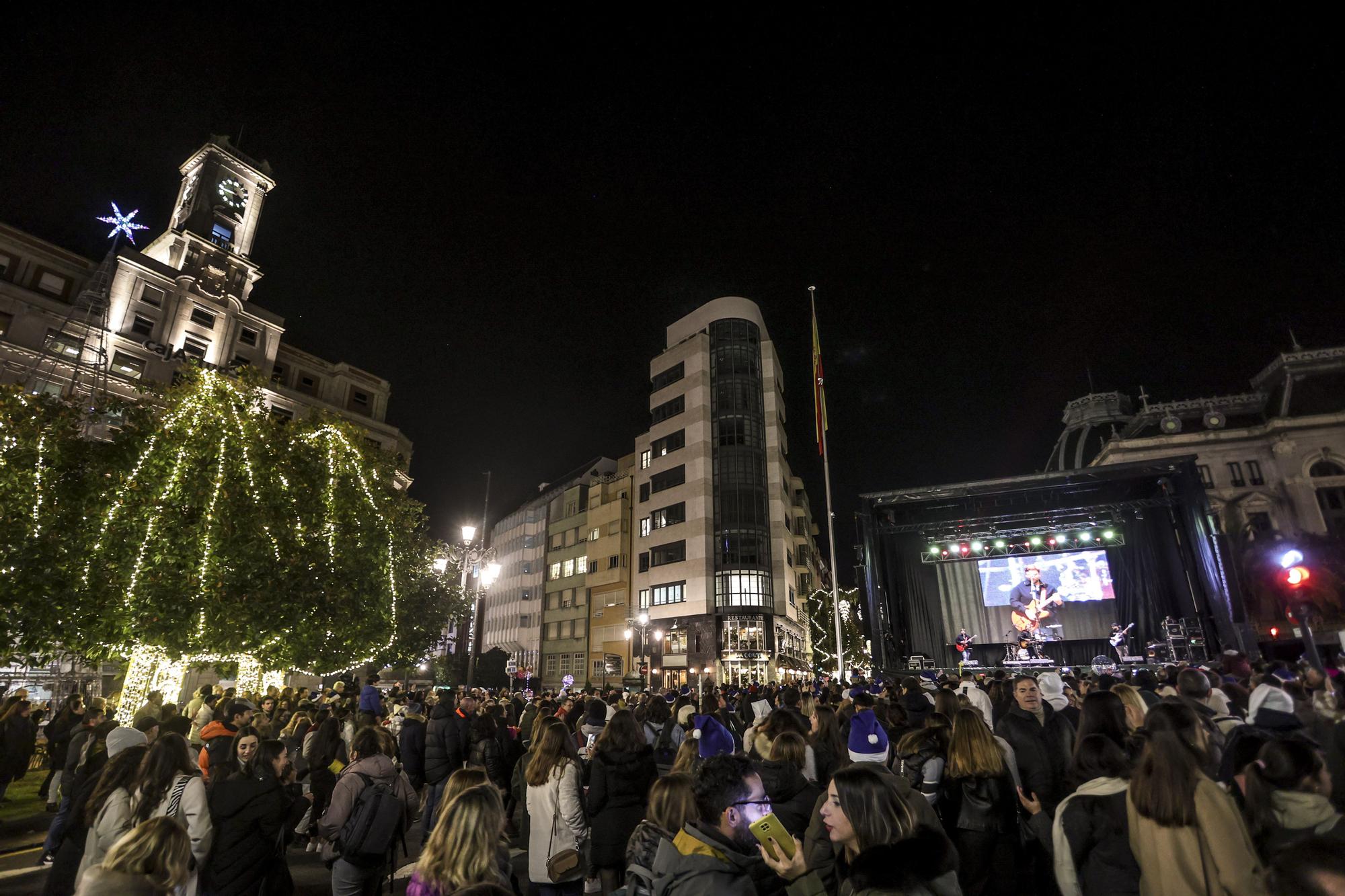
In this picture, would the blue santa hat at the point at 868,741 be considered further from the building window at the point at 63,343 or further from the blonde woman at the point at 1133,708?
the building window at the point at 63,343

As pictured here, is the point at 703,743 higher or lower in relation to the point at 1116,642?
lower

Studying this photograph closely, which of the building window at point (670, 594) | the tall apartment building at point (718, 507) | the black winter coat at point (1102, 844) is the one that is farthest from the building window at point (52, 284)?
the black winter coat at point (1102, 844)

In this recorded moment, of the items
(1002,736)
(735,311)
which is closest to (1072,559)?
(1002,736)

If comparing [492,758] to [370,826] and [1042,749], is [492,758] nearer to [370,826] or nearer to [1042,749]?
[370,826]

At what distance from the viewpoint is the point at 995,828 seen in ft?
16.2

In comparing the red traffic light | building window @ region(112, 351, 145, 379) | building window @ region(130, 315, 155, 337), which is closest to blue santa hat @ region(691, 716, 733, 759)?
the red traffic light

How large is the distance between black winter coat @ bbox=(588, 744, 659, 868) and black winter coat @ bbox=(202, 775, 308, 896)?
258cm

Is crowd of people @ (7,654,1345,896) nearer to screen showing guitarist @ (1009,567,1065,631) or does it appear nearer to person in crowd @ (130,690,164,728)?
person in crowd @ (130,690,164,728)

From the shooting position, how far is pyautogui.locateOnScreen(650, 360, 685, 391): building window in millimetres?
60875

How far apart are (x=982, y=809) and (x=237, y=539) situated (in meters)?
21.6

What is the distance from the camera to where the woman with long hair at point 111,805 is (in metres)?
4.52

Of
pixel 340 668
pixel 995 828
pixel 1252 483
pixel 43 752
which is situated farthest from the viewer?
pixel 1252 483

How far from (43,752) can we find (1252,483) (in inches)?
3058

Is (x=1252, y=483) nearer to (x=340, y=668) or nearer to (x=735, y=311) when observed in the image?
(x=735, y=311)
